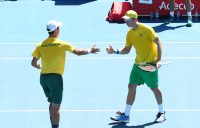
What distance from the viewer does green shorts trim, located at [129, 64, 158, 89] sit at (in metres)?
10.4

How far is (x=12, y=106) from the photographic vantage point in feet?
37.5

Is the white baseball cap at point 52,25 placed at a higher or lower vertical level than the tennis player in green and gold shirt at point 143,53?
higher

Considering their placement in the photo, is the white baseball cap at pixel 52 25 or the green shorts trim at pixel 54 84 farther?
the green shorts trim at pixel 54 84

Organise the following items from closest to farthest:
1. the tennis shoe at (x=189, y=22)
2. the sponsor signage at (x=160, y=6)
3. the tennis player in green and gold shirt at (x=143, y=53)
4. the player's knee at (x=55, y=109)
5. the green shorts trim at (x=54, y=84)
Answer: the green shorts trim at (x=54, y=84) < the player's knee at (x=55, y=109) < the tennis player in green and gold shirt at (x=143, y=53) < the tennis shoe at (x=189, y=22) < the sponsor signage at (x=160, y=6)

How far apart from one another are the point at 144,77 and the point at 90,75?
2.78 m

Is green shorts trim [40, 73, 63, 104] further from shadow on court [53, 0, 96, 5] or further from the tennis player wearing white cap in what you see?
shadow on court [53, 0, 96, 5]

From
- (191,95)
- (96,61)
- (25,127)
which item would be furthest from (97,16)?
(25,127)

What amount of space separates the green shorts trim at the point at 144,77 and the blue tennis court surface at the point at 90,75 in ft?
2.33

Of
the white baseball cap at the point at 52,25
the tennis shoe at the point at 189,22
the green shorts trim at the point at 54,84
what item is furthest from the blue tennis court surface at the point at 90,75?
the white baseball cap at the point at 52,25

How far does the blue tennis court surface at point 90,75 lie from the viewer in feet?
35.8

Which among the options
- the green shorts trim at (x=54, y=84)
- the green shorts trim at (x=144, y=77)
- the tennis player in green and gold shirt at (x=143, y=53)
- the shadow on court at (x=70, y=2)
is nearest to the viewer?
the green shorts trim at (x=54, y=84)

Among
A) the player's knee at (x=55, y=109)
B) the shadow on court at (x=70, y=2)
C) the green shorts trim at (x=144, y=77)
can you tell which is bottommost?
the player's knee at (x=55, y=109)

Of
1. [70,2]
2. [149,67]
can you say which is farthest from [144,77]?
[70,2]

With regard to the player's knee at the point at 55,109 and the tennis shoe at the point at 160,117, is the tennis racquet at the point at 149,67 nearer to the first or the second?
the tennis shoe at the point at 160,117
